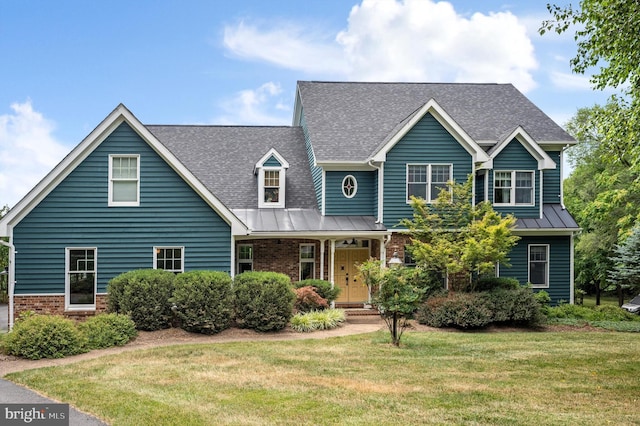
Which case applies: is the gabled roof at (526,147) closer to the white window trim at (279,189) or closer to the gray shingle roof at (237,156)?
the gray shingle roof at (237,156)

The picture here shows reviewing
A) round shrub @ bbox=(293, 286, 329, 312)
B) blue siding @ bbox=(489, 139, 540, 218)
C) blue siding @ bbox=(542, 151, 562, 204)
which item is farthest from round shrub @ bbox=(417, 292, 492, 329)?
blue siding @ bbox=(542, 151, 562, 204)

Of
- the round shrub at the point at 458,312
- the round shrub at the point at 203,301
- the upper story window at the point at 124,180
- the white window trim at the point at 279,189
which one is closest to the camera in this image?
the round shrub at the point at 203,301

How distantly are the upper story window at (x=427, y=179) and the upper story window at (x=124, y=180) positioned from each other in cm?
980

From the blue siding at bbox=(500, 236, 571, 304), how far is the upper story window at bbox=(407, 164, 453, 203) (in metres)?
4.39

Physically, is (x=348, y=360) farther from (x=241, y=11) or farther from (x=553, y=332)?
(x=241, y=11)

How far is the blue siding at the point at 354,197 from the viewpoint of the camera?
22453 millimetres

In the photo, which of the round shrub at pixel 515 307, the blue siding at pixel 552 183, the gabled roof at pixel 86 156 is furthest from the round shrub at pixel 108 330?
the blue siding at pixel 552 183

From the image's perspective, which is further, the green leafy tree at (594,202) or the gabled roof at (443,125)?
the green leafy tree at (594,202)

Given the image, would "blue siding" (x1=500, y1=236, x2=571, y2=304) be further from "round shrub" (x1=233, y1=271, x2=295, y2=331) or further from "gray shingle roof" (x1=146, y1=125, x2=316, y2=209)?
"round shrub" (x1=233, y1=271, x2=295, y2=331)

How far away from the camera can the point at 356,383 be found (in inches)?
403

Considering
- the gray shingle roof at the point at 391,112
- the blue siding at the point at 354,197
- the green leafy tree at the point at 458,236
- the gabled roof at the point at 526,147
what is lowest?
the green leafy tree at the point at 458,236

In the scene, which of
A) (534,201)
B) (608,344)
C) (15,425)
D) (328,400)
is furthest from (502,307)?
(15,425)

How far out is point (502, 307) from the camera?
744 inches

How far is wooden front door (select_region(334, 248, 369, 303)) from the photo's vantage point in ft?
73.9
